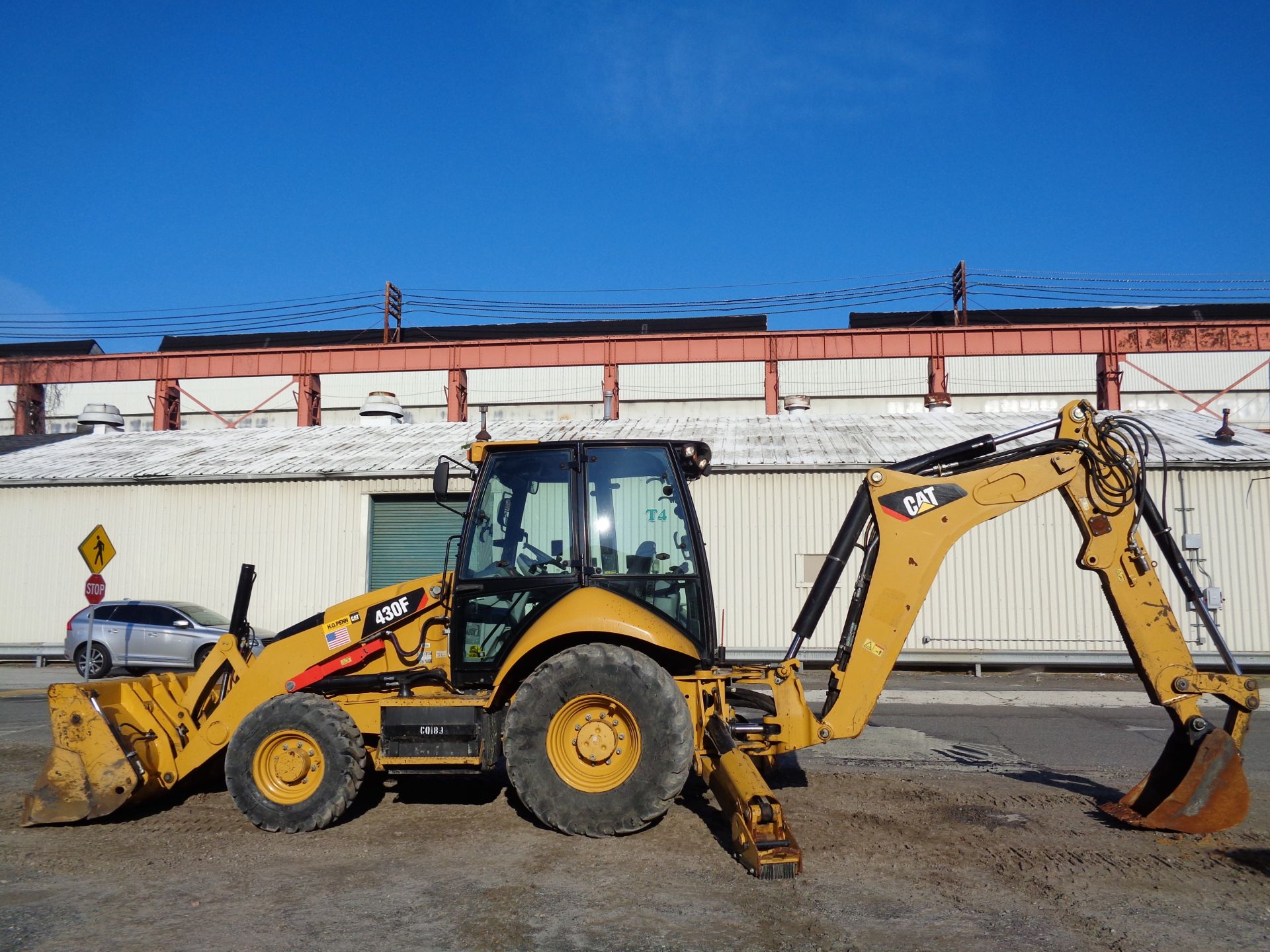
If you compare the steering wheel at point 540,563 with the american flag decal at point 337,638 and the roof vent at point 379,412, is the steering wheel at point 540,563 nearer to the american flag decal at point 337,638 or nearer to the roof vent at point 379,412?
the american flag decal at point 337,638

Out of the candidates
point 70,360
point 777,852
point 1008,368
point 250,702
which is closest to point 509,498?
point 250,702

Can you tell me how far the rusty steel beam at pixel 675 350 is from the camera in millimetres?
29203

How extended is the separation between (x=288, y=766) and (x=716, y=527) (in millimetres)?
12870

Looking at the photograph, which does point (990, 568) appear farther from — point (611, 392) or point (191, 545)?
point (191, 545)

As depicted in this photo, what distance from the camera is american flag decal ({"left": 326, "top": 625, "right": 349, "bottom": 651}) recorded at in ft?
21.4

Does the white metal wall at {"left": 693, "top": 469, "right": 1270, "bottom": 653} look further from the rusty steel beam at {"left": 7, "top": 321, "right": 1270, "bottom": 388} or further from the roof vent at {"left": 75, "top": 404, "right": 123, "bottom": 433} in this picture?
the roof vent at {"left": 75, "top": 404, "right": 123, "bottom": 433}

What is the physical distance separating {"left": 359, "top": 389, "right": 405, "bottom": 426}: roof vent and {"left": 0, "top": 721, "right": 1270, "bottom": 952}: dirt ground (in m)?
18.2

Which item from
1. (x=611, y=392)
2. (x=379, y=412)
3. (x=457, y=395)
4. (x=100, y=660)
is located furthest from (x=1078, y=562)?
(x=457, y=395)

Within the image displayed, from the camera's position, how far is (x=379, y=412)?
24.6 metres

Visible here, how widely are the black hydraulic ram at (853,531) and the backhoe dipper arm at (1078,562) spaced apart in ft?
0.07

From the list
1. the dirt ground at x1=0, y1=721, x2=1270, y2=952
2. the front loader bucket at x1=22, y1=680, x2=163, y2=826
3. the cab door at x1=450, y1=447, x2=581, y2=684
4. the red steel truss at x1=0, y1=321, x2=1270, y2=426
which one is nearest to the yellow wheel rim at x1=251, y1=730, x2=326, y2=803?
the dirt ground at x1=0, y1=721, x2=1270, y2=952

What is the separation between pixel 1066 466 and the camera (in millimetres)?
6070

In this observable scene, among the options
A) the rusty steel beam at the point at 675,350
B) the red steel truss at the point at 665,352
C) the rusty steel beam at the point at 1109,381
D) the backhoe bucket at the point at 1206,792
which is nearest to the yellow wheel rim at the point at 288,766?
the backhoe bucket at the point at 1206,792

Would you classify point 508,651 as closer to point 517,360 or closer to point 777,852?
point 777,852
